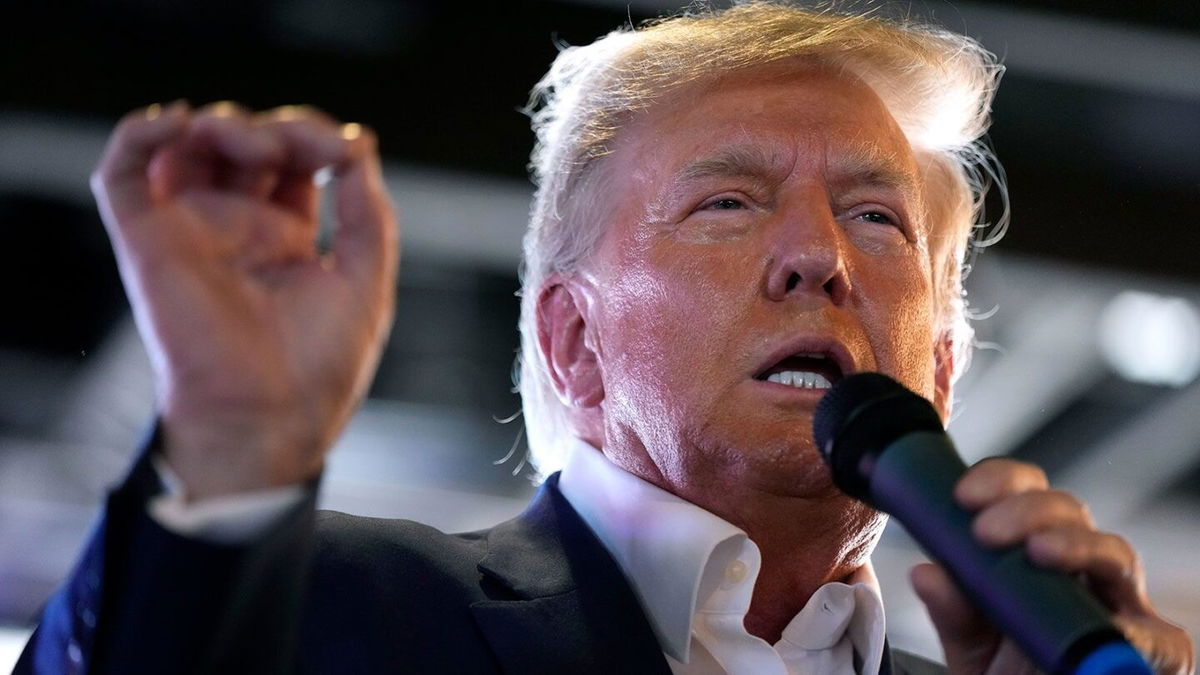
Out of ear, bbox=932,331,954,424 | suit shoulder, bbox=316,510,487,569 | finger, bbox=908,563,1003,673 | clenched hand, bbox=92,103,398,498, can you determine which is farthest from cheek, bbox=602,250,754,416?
clenched hand, bbox=92,103,398,498

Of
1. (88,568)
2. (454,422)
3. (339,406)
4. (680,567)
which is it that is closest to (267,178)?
(339,406)

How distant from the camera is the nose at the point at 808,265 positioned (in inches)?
73.3

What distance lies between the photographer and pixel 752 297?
1.88 m

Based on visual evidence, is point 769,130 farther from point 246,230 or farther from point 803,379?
point 246,230

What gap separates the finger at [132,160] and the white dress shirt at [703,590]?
90 cm

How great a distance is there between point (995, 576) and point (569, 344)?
1.14 m

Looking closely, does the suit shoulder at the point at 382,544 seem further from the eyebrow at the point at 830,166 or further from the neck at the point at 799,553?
the eyebrow at the point at 830,166

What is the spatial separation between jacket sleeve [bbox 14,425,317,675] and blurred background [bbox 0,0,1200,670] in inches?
69.8

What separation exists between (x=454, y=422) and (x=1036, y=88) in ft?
6.96

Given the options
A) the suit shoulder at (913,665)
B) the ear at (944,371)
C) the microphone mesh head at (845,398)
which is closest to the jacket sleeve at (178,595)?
the microphone mesh head at (845,398)

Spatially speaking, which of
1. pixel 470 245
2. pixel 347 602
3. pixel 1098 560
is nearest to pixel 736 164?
pixel 347 602

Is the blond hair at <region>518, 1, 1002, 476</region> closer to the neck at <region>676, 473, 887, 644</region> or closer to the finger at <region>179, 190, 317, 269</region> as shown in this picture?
the neck at <region>676, 473, 887, 644</region>

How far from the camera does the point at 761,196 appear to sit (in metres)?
2.01

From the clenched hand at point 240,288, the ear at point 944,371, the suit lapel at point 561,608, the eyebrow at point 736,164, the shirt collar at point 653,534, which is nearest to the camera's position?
the clenched hand at point 240,288
